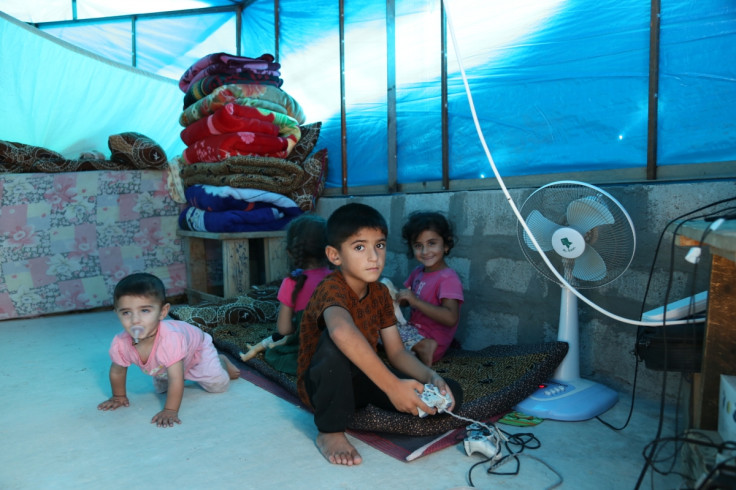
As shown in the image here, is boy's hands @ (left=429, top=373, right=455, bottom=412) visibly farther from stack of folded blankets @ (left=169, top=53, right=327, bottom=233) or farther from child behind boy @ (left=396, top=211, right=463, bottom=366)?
stack of folded blankets @ (left=169, top=53, right=327, bottom=233)

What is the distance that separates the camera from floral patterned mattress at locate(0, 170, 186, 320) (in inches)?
170

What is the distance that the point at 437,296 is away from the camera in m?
2.92

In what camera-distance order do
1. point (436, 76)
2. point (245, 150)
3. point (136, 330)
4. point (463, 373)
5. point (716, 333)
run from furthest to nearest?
point (245, 150) → point (436, 76) → point (463, 373) → point (136, 330) → point (716, 333)

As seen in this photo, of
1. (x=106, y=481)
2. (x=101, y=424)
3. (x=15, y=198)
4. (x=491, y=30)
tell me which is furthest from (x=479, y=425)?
(x=15, y=198)

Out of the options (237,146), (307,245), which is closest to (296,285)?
(307,245)

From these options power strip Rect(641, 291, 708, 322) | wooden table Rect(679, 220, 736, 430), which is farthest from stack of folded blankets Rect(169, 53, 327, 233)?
wooden table Rect(679, 220, 736, 430)

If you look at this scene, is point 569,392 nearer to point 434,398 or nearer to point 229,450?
point 434,398

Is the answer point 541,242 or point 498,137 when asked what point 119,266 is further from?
point 541,242

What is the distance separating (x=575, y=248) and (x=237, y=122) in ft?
9.65

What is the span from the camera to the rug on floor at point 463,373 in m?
2.06

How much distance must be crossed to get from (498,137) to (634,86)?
2.67 ft

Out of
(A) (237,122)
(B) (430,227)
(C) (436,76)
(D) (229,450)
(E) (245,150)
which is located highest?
(C) (436,76)

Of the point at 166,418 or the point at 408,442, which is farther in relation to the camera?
the point at 166,418

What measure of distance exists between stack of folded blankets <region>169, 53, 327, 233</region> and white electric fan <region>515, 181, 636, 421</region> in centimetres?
254
